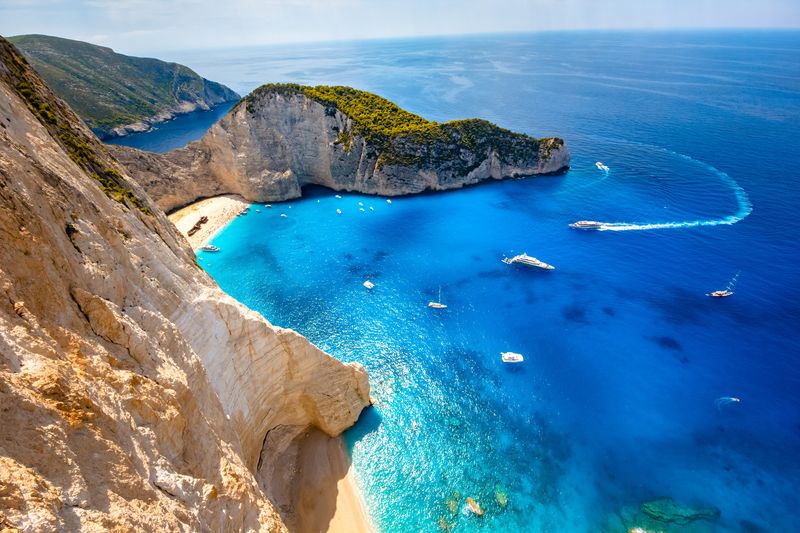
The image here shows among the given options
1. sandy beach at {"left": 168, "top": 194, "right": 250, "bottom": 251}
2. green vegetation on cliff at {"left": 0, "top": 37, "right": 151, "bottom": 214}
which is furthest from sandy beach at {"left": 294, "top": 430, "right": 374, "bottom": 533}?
sandy beach at {"left": 168, "top": 194, "right": 250, "bottom": 251}

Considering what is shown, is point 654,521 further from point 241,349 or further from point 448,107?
point 448,107

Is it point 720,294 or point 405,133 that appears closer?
point 720,294

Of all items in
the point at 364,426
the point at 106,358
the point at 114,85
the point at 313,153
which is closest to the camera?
the point at 106,358

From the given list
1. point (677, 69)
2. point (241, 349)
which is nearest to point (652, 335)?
point (241, 349)

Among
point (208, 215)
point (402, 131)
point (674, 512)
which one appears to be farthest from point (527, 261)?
point (208, 215)

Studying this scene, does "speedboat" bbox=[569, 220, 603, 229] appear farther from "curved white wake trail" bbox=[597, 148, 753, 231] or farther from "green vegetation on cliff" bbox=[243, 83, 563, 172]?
"green vegetation on cliff" bbox=[243, 83, 563, 172]

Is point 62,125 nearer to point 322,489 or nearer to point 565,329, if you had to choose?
point 322,489
